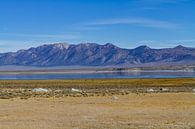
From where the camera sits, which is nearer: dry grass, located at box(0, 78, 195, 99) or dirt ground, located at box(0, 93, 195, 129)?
dirt ground, located at box(0, 93, 195, 129)

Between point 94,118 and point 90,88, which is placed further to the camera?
point 90,88

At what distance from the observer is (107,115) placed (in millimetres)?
29344

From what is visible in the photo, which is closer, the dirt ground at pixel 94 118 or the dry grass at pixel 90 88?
the dirt ground at pixel 94 118

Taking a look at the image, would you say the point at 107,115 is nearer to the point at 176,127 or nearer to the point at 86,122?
the point at 86,122

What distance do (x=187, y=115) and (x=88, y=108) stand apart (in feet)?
28.0

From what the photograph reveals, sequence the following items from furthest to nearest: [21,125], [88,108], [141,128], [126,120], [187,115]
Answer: [88,108] < [187,115] < [126,120] < [21,125] < [141,128]

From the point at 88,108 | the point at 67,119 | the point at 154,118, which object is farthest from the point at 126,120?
the point at 88,108

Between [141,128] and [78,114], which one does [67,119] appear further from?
[141,128]

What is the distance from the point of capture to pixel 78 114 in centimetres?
3011

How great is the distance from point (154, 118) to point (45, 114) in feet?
24.6

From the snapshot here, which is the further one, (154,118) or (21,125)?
(154,118)

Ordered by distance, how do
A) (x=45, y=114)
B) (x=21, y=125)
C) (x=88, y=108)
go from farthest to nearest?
1. (x=88, y=108)
2. (x=45, y=114)
3. (x=21, y=125)

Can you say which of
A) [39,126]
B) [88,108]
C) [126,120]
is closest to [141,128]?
[126,120]

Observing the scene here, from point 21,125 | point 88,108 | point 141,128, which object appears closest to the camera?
point 141,128
